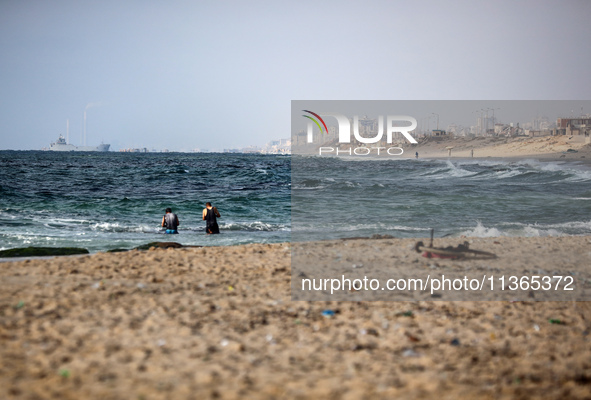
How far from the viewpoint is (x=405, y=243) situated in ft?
37.1

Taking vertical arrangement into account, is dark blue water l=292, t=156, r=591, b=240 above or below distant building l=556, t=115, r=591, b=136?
below

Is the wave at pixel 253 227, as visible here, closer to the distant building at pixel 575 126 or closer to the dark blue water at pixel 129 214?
the dark blue water at pixel 129 214

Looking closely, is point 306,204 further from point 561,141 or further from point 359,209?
point 561,141

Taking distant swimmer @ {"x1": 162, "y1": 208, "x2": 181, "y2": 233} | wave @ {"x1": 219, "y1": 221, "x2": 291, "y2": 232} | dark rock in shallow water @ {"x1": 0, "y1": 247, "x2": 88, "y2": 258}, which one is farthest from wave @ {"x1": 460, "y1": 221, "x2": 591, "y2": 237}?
dark rock in shallow water @ {"x1": 0, "y1": 247, "x2": 88, "y2": 258}

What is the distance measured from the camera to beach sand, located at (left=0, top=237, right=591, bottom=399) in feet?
12.7

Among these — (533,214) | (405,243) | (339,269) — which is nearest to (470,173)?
(533,214)

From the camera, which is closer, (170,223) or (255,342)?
(255,342)

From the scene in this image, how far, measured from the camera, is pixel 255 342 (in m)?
4.93

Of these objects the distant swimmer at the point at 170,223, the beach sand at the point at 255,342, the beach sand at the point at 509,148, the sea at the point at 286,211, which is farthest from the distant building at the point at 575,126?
the beach sand at the point at 255,342

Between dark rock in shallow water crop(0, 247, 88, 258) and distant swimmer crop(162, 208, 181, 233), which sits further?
distant swimmer crop(162, 208, 181, 233)

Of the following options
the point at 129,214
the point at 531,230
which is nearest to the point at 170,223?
the point at 129,214

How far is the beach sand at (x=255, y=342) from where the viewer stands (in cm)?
388

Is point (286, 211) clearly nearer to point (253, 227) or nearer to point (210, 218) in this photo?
point (253, 227)

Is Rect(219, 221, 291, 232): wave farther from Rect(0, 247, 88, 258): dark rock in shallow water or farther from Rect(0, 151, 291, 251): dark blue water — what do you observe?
Rect(0, 247, 88, 258): dark rock in shallow water
